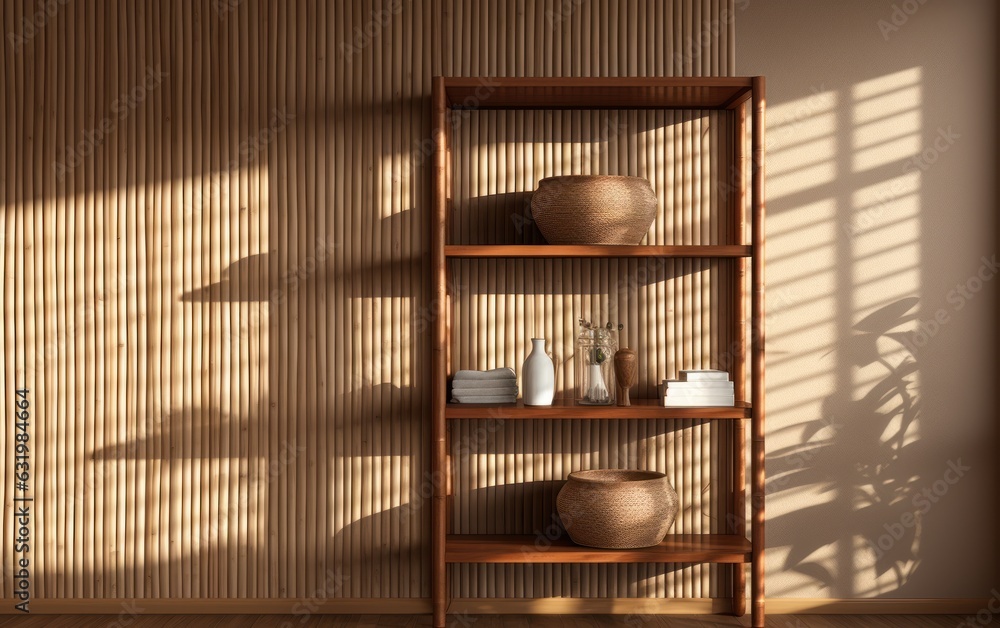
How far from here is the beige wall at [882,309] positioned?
328 centimetres

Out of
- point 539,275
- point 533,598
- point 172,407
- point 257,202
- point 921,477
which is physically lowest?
point 533,598

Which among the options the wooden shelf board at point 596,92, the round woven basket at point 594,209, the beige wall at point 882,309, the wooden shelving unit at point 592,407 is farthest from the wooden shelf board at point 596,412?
the wooden shelf board at point 596,92

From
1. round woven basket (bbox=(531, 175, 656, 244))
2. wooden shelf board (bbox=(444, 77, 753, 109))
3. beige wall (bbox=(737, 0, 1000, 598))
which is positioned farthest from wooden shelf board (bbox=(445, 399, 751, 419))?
wooden shelf board (bbox=(444, 77, 753, 109))

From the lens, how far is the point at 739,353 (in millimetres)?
3189

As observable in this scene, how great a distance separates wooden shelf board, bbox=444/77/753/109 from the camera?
294 cm

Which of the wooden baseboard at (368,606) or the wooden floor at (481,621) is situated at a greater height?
the wooden baseboard at (368,606)

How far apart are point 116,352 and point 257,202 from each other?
766 millimetres

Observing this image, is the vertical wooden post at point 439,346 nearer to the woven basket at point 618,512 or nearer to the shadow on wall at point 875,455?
the woven basket at point 618,512

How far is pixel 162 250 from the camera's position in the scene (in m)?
Result: 3.25

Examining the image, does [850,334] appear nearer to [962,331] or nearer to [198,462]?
[962,331]

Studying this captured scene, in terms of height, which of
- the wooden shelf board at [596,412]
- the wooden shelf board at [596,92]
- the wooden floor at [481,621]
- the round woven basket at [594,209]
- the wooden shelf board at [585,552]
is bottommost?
the wooden floor at [481,621]

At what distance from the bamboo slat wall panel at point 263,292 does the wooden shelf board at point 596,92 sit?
0.10 m

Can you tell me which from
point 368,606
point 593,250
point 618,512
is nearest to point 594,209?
point 593,250

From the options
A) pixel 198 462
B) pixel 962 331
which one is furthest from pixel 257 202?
pixel 962 331
